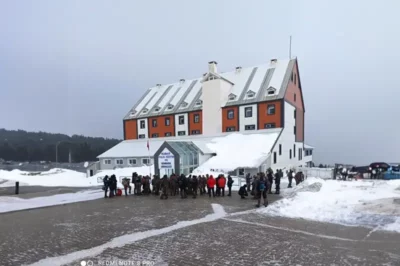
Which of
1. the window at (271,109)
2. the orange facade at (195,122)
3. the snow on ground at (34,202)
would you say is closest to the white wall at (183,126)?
the orange facade at (195,122)

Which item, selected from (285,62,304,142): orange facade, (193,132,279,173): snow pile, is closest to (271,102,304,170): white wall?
(285,62,304,142): orange facade

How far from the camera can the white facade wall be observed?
4112 cm

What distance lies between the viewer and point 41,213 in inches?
546

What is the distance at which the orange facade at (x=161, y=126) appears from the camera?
1811 inches

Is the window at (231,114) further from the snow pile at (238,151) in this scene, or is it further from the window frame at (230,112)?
Result: the snow pile at (238,151)

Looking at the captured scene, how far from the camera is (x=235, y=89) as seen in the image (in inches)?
1658

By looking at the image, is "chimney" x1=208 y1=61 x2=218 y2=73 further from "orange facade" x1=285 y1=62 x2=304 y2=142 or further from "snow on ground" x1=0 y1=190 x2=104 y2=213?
"snow on ground" x1=0 y1=190 x2=104 y2=213

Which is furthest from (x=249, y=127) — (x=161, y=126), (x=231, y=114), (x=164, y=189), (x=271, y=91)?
(x=164, y=189)

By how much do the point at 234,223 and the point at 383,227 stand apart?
17.0 feet

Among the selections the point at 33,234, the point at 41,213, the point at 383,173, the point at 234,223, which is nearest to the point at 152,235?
the point at 234,223

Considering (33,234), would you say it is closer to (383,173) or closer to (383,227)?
(383,227)

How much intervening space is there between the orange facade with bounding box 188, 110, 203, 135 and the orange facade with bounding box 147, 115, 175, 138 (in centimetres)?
332

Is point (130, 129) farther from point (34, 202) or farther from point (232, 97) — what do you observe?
point (34, 202)

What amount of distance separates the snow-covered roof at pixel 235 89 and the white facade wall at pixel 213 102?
0.93m
